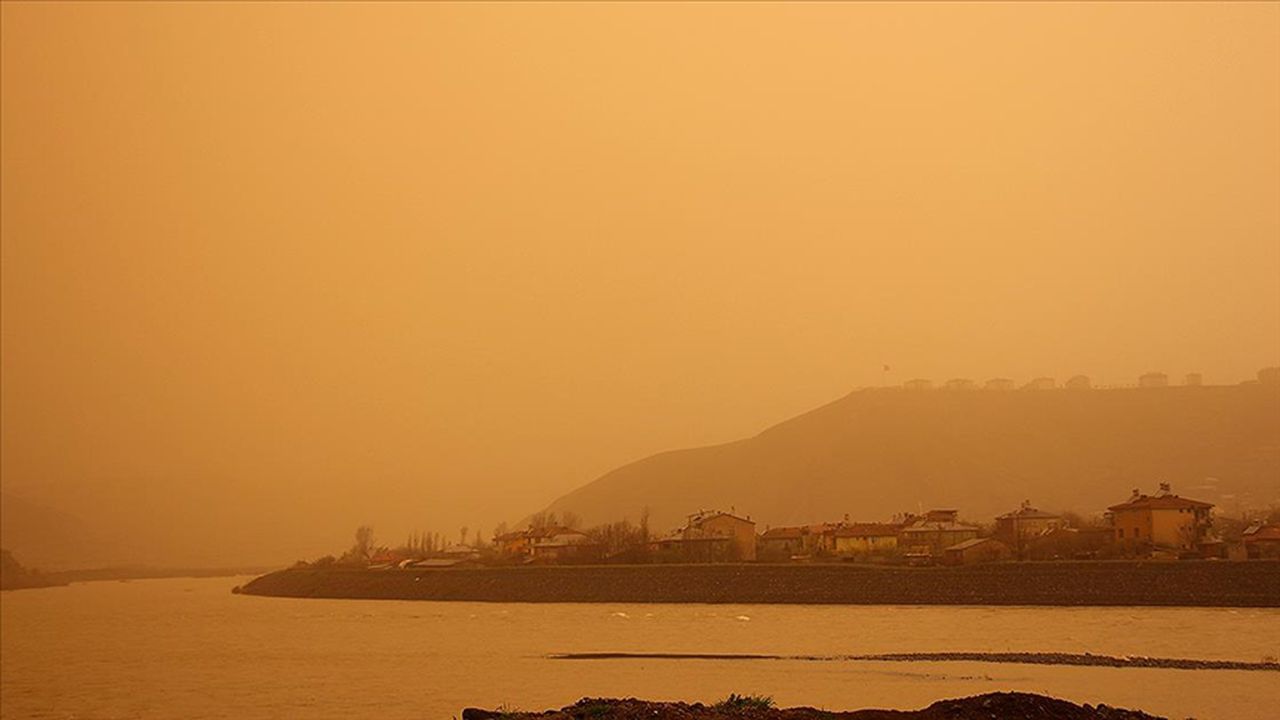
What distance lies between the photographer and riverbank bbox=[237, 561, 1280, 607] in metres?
49.3

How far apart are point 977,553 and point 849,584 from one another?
29.5 ft

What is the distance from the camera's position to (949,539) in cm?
7738

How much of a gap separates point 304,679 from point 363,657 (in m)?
6.32

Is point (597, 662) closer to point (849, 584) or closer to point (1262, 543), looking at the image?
point (849, 584)

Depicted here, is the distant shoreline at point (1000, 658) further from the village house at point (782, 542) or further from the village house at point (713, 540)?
the village house at point (782, 542)

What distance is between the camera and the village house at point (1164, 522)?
207 ft

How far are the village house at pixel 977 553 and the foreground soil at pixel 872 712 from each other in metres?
48.9

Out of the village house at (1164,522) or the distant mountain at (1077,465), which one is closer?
the village house at (1164,522)

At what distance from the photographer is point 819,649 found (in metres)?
37.8

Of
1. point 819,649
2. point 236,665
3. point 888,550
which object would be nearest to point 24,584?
point 888,550

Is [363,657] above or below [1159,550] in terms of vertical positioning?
below

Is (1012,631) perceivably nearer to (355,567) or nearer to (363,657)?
(363,657)

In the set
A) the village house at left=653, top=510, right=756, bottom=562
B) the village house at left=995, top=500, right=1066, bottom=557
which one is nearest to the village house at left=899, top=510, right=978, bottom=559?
the village house at left=995, top=500, right=1066, bottom=557

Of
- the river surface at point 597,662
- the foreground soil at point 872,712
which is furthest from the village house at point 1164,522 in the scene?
the foreground soil at point 872,712
